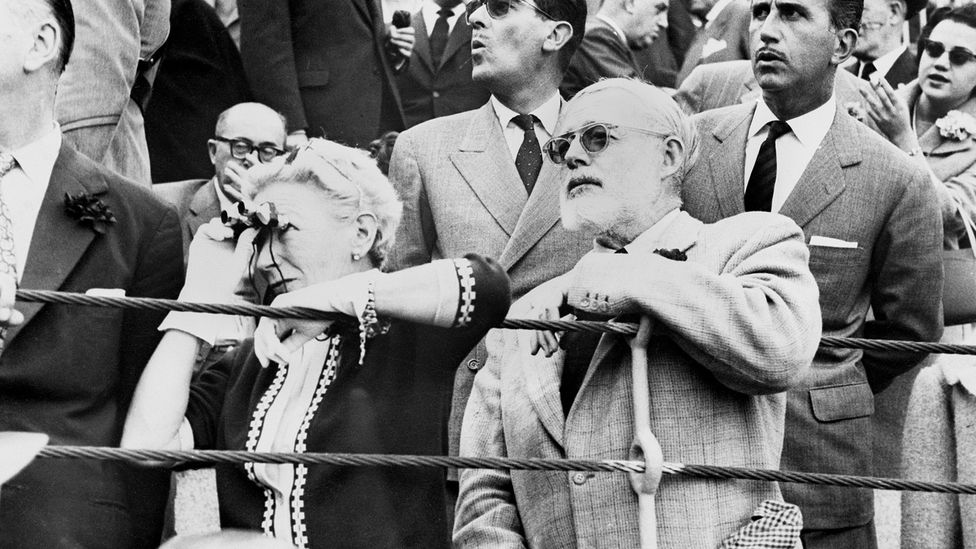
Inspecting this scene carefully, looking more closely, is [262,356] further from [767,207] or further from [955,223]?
[955,223]

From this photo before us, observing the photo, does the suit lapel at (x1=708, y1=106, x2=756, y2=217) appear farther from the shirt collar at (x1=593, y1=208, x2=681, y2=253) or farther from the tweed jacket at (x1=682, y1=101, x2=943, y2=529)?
the shirt collar at (x1=593, y1=208, x2=681, y2=253)

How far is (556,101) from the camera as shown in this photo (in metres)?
5.54

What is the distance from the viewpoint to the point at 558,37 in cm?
562

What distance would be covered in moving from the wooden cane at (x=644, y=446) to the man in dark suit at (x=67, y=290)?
3.95 ft

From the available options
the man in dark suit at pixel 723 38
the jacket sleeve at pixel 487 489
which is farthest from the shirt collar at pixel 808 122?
the man in dark suit at pixel 723 38

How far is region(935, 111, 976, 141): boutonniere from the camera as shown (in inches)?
253

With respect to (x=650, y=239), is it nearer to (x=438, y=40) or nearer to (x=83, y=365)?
(x=83, y=365)

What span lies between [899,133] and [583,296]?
2294mm

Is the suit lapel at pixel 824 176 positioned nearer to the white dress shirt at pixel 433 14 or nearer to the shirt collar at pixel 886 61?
the shirt collar at pixel 886 61

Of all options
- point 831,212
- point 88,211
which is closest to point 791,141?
point 831,212

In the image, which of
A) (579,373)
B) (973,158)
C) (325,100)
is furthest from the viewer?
(325,100)

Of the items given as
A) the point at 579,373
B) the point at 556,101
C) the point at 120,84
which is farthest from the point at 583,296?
the point at 120,84

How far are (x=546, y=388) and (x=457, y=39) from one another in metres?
3.82

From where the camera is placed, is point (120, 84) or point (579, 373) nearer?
point (579, 373)
